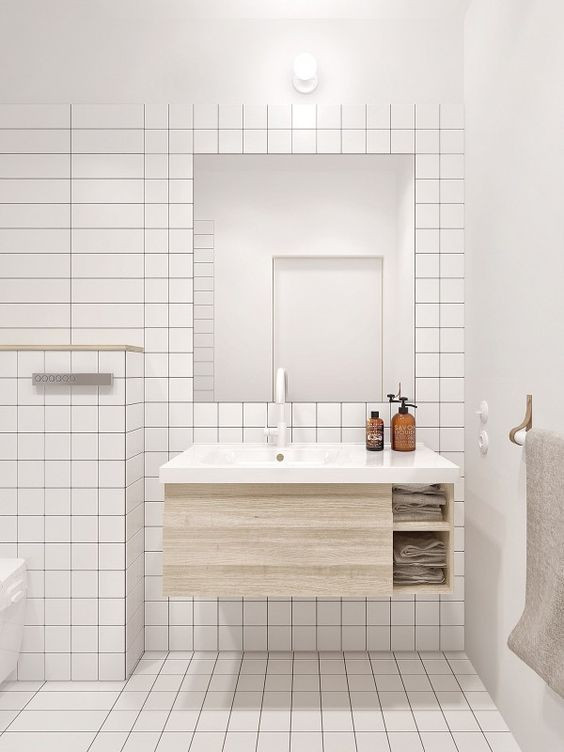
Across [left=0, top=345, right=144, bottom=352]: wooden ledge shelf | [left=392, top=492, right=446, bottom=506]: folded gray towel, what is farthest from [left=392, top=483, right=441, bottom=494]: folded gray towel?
[left=0, top=345, right=144, bottom=352]: wooden ledge shelf

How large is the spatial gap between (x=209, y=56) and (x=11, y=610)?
219cm

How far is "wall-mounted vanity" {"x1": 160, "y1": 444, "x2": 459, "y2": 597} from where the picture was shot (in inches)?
71.0

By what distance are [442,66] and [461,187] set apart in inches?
19.2

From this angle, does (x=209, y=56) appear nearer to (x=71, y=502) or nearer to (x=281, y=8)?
(x=281, y=8)

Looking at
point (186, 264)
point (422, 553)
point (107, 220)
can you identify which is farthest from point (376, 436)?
point (107, 220)

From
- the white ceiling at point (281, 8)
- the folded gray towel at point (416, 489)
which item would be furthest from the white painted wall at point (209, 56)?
the folded gray towel at point (416, 489)

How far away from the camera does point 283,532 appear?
181cm

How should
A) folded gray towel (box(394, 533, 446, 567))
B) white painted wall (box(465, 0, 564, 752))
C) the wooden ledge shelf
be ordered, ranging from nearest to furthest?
white painted wall (box(465, 0, 564, 752)), folded gray towel (box(394, 533, 446, 567)), the wooden ledge shelf

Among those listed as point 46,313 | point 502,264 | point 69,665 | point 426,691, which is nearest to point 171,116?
point 46,313

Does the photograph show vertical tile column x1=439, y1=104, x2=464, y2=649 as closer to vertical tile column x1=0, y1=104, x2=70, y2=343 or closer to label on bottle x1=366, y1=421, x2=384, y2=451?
label on bottle x1=366, y1=421, x2=384, y2=451

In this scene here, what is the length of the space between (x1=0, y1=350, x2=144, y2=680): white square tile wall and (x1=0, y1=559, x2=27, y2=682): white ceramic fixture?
0.20ft

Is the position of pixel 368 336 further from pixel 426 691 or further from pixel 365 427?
pixel 426 691

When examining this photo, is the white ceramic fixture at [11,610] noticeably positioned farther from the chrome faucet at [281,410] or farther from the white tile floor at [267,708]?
the chrome faucet at [281,410]

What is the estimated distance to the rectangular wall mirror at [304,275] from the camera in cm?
239
